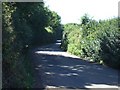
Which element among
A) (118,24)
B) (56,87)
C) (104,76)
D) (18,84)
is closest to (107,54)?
(118,24)

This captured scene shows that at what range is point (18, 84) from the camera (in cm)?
909

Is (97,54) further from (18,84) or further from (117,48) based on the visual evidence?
(18,84)

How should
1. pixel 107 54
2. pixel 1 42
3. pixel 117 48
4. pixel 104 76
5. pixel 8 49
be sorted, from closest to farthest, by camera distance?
pixel 1 42 < pixel 8 49 < pixel 104 76 < pixel 117 48 < pixel 107 54

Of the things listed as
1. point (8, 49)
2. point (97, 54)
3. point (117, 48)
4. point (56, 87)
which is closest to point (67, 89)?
point (56, 87)

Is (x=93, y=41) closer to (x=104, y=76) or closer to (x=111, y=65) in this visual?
(x=111, y=65)

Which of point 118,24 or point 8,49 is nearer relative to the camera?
point 8,49

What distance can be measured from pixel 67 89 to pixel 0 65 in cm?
437

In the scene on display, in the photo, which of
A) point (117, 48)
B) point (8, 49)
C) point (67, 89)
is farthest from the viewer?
point (117, 48)

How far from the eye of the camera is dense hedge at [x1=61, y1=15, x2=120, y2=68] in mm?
19703

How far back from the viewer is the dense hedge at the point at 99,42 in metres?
19.7

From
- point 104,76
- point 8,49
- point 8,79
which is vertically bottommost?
point 104,76

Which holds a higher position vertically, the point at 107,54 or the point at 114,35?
the point at 114,35

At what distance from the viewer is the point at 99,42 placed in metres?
22.2

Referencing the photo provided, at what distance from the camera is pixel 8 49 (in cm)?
864
